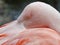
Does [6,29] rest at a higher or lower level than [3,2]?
lower

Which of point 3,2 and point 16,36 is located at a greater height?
point 3,2

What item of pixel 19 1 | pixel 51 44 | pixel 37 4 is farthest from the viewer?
pixel 19 1

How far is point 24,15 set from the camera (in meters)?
0.75

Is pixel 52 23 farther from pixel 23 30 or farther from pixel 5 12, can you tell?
pixel 5 12

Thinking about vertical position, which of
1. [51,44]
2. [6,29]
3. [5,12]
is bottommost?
[51,44]

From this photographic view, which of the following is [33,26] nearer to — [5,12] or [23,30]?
[23,30]

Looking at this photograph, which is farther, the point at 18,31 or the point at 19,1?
the point at 19,1

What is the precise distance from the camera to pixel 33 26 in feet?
2.35

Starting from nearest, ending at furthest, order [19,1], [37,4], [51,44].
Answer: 1. [51,44]
2. [37,4]
3. [19,1]

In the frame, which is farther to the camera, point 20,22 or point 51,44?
point 20,22

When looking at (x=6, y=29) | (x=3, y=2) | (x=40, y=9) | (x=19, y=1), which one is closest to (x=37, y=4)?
(x=40, y=9)

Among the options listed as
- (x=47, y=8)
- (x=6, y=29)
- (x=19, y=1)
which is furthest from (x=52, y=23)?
(x=19, y=1)

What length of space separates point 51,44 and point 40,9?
0.46 feet

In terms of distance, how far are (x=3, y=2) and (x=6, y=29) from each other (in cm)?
220
